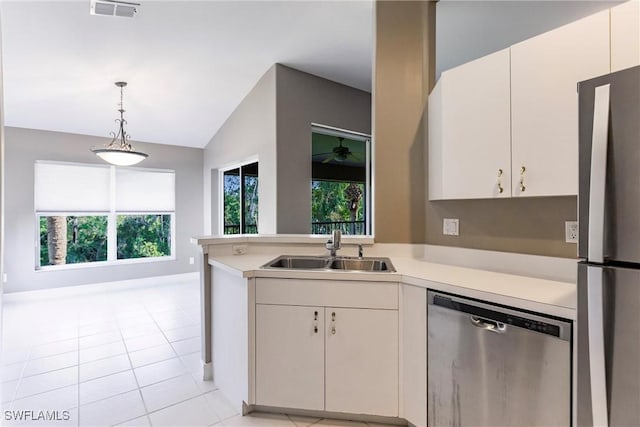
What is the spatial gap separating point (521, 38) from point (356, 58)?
163 cm

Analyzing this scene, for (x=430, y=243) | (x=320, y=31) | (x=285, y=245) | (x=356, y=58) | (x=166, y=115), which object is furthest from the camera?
(x=166, y=115)

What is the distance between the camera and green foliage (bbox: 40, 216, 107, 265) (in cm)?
467

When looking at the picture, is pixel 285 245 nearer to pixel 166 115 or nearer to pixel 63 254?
pixel 166 115

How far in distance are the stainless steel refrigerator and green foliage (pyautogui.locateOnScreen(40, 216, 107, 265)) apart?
6.07m

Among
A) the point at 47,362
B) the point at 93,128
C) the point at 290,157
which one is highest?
the point at 93,128

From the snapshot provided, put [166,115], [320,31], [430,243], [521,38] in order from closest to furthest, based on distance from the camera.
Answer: [430,243], [521,38], [320,31], [166,115]

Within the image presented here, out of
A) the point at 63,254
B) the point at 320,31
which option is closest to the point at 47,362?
the point at 63,254

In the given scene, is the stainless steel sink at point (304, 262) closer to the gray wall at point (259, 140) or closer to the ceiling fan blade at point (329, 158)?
the gray wall at point (259, 140)

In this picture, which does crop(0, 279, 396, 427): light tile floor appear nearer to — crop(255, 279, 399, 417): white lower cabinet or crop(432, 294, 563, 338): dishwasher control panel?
crop(255, 279, 399, 417): white lower cabinet

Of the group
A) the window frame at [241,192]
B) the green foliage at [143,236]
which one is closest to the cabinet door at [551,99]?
the window frame at [241,192]

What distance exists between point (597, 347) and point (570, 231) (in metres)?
0.91

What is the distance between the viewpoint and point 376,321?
1770 mm

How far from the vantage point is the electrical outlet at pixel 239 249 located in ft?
8.20

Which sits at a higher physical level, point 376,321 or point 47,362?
point 376,321
